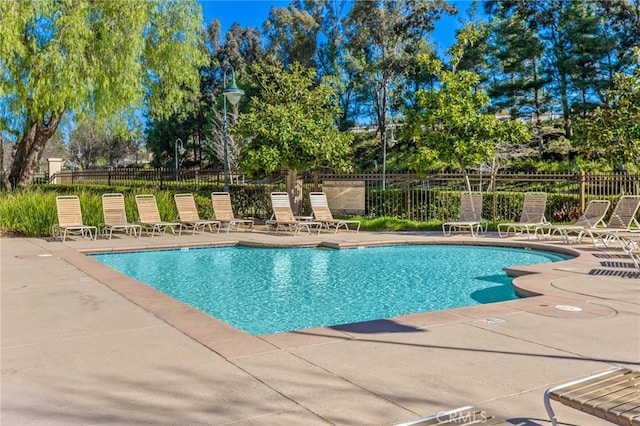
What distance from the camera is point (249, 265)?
10.5 meters

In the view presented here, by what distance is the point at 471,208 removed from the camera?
14.4 metres

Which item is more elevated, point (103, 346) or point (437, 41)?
point (437, 41)

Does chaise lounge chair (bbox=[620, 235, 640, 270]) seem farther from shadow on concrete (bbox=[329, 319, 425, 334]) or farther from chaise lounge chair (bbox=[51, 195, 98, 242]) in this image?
chaise lounge chair (bbox=[51, 195, 98, 242])

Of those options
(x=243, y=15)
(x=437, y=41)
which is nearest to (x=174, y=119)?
(x=243, y=15)

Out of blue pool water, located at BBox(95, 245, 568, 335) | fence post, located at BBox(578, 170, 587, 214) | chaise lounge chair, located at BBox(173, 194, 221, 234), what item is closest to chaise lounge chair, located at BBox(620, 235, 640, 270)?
blue pool water, located at BBox(95, 245, 568, 335)

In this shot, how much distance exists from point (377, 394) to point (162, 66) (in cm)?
1612

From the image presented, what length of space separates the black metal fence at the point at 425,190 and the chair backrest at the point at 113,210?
4.97 metres

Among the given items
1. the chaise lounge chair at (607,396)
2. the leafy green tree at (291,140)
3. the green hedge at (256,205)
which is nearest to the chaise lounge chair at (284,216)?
the leafy green tree at (291,140)

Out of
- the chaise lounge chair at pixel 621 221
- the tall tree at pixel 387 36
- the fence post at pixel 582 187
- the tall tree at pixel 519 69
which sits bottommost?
the chaise lounge chair at pixel 621 221

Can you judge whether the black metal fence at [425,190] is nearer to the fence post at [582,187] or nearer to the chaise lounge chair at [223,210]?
the fence post at [582,187]

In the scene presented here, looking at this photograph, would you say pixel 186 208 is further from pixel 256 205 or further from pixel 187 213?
pixel 256 205

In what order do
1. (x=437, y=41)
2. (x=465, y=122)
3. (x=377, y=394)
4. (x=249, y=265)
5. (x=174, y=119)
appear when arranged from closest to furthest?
(x=377, y=394) → (x=249, y=265) → (x=465, y=122) → (x=437, y=41) → (x=174, y=119)

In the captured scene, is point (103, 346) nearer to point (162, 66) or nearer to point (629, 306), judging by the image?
point (629, 306)

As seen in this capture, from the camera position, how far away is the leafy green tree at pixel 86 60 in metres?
14.1
